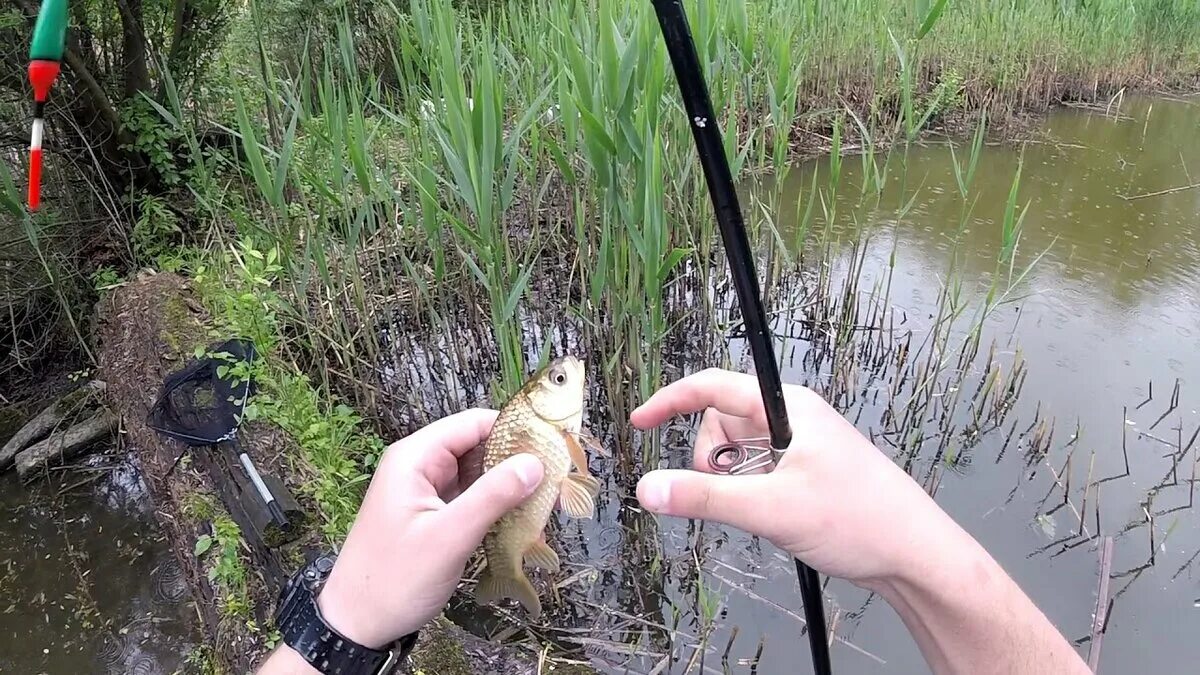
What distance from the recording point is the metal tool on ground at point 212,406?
7.10 ft

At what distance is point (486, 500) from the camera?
956mm

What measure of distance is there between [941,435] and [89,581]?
336 centimetres

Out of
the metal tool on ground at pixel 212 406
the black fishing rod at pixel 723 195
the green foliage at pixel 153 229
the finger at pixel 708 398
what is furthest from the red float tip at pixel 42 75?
the green foliage at pixel 153 229

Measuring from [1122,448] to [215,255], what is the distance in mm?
4133

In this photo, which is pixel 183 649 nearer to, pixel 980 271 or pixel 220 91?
pixel 220 91

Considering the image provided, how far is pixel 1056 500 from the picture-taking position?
8.73 ft

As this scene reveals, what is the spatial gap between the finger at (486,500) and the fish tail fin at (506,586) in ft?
0.82

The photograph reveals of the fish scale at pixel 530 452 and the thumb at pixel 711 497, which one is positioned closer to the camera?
the thumb at pixel 711 497

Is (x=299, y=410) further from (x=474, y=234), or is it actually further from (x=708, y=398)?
(x=708, y=398)

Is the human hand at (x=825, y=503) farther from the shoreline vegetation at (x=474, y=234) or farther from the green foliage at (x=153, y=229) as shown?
the green foliage at (x=153, y=229)

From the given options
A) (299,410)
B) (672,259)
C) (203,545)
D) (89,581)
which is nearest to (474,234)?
(672,259)

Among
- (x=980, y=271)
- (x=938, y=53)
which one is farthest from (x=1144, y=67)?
(x=980, y=271)

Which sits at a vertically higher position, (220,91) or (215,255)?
(220,91)

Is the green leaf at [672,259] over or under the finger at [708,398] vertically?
under
